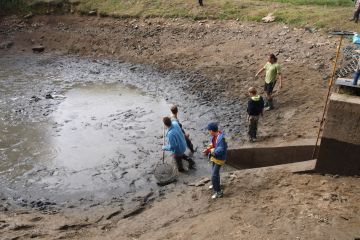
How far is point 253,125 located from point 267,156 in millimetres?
1016

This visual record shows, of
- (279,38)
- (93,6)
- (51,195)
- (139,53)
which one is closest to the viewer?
Result: (51,195)

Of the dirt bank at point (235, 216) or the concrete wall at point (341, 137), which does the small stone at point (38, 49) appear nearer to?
the dirt bank at point (235, 216)

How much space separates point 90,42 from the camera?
20.1 m

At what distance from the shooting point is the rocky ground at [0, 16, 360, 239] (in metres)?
6.85

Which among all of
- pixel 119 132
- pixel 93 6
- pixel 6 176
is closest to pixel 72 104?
pixel 119 132

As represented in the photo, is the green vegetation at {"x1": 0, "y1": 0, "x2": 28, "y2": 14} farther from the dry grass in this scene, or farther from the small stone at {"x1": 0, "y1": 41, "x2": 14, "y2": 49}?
the dry grass

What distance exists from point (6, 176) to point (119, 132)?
3520mm

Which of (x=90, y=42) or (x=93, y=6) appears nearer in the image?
(x=90, y=42)

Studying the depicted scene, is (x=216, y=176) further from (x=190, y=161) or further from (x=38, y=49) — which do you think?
(x=38, y=49)

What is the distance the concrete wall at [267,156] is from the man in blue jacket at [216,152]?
228cm

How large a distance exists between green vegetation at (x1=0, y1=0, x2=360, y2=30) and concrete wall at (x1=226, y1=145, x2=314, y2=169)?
9041mm

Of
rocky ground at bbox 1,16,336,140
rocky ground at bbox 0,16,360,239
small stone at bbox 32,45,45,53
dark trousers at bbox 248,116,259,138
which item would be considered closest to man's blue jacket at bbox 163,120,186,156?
rocky ground at bbox 0,16,360,239

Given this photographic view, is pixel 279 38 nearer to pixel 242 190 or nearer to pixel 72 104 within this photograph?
pixel 72 104

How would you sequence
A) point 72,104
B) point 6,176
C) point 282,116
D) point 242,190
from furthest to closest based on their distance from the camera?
point 72,104, point 282,116, point 6,176, point 242,190
